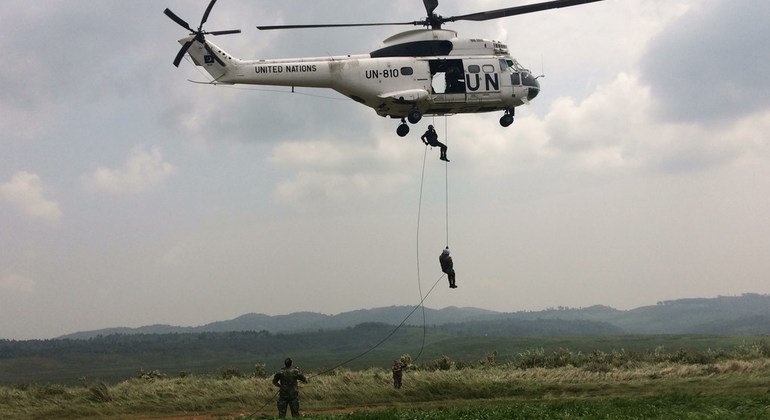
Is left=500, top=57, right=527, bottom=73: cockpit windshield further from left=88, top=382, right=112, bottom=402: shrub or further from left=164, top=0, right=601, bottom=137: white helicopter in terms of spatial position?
left=88, top=382, right=112, bottom=402: shrub

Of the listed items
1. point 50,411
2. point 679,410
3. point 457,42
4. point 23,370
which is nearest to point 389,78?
point 457,42

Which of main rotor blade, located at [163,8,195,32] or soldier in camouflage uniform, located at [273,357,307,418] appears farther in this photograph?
main rotor blade, located at [163,8,195,32]

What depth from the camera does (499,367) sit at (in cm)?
3366

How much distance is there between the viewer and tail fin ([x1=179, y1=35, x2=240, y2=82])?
24469mm

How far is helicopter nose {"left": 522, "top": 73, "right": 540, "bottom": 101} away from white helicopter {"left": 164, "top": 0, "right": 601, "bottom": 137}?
33 centimetres

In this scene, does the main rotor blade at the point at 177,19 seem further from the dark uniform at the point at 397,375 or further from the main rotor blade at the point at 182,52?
the dark uniform at the point at 397,375

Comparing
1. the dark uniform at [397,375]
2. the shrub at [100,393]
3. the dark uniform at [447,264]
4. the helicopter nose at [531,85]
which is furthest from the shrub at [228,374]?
the helicopter nose at [531,85]

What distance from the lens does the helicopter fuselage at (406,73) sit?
2453 centimetres

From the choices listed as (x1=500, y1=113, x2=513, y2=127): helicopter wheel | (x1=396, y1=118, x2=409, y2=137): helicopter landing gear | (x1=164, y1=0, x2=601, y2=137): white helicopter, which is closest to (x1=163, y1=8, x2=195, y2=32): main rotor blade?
(x1=164, y1=0, x2=601, y2=137): white helicopter

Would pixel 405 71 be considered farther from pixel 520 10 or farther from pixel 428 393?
pixel 428 393

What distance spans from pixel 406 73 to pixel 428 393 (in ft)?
38.6

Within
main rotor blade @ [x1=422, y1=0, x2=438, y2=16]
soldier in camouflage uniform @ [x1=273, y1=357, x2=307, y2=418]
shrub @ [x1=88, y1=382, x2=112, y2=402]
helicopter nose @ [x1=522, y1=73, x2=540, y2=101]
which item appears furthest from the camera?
helicopter nose @ [x1=522, y1=73, x2=540, y2=101]

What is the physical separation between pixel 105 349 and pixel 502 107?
17938 cm

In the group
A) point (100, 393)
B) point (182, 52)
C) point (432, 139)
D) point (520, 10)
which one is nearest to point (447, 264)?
point (432, 139)
